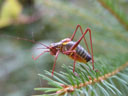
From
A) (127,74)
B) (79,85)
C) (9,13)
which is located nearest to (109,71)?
(127,74)

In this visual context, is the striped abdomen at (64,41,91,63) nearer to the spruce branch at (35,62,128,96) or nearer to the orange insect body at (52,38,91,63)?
the orange insect body at (52,38,91,63)

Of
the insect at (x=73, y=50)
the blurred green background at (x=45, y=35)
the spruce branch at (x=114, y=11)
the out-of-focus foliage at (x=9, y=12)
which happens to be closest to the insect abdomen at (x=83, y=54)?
the insect at (x=73, y=50)

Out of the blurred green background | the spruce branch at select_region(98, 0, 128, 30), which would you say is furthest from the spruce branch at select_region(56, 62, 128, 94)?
the spruce branch at select_region(98, 0, 128, 30)

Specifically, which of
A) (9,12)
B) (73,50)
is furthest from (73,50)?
(9,12)

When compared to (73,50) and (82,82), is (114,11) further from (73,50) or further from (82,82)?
(82,82)

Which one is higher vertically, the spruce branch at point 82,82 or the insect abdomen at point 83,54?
the insect abdomen at point 83,54

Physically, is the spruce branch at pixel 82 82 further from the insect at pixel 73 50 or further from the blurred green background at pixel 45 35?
the blurred green background at pixel 45 35

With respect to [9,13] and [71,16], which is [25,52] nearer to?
[9,13]

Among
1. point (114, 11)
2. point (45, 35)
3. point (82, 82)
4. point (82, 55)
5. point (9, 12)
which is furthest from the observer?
point (45, 35)
